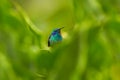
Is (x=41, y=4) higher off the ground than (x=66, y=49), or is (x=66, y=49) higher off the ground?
(x=41, y=4)

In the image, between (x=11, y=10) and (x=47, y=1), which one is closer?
(x=11, y=10)

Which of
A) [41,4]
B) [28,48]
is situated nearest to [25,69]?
[28,48]

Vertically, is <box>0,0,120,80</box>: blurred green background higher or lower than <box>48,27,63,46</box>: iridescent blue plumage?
lower

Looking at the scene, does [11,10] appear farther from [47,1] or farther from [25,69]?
[47,1]

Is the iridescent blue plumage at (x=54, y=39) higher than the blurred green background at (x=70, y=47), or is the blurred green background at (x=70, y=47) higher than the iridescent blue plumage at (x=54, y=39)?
the iridescent blue plumage at (x=54, y=39)

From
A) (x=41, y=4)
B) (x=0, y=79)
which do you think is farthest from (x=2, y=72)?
(x=41, y=4)

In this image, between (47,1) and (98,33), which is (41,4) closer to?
(47,1)
